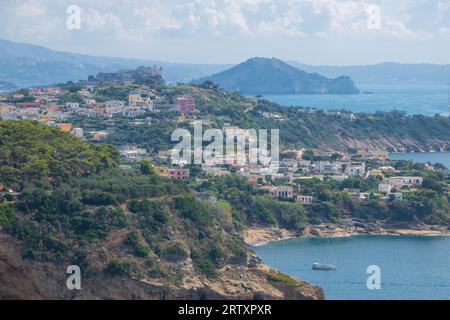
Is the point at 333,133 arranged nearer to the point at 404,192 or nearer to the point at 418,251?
the point at 404,192

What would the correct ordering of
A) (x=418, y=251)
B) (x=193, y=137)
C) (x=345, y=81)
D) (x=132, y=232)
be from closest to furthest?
(x=132, y=232) < (x=418, y=251) < (x=193, y=137) < (x=345, y=81)

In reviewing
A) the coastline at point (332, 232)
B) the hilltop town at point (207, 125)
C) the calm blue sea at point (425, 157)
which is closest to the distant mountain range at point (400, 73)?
the hilltop town at point (207, 125)

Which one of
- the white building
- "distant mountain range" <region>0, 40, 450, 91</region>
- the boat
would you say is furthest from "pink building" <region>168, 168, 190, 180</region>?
"distant mountain range" <region>0, 40, 450, 91</region>

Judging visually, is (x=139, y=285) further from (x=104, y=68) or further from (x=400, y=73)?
(x=400, y=73)

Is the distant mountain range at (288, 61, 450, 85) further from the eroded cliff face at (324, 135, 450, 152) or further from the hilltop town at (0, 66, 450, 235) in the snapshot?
the hilltop town at (0, 66, 450, 235)

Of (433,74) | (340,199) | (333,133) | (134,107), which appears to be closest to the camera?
(340,199)

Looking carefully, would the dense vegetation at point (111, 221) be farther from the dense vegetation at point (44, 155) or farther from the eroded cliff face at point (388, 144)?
the eroded cliff face at point (388, 144)

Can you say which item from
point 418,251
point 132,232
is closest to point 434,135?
point 418,251
